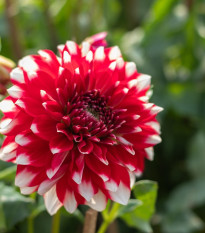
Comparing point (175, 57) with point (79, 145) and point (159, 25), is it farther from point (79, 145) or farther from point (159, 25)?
point (79, 145)

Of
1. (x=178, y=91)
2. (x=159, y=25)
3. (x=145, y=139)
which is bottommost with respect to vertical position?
(x=178, y=91)

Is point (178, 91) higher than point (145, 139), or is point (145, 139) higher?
point (145, 139)

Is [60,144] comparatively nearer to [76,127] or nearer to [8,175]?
[76,127]

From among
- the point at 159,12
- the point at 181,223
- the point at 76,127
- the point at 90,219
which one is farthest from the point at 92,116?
the point at 159,12

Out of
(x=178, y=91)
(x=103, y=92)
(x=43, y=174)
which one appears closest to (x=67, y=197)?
(x=43, y=174)

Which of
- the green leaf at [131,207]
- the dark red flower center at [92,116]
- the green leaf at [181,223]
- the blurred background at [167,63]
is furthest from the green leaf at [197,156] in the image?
the dark red flower center at [92,116]

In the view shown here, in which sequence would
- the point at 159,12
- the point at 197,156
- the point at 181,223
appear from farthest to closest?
the point at 159,12, the point at 197,156, the point at 181,223

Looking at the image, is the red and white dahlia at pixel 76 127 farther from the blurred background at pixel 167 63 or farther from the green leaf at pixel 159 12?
the green leaf at pixel 159 12
